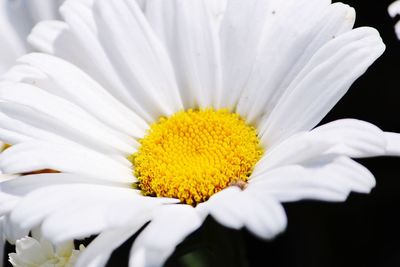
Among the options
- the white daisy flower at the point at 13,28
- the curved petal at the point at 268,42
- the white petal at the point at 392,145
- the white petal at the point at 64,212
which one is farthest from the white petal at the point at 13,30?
the white petal at the point at 392,145

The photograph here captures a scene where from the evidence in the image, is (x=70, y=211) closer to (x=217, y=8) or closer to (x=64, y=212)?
(x=64, y=212)

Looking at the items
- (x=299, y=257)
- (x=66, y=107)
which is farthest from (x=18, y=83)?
(x=299, y=257)

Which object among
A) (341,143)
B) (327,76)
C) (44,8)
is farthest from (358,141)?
(44,8)

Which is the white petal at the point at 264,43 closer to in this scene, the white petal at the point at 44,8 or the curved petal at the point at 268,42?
the curved petal at the point at 268,42

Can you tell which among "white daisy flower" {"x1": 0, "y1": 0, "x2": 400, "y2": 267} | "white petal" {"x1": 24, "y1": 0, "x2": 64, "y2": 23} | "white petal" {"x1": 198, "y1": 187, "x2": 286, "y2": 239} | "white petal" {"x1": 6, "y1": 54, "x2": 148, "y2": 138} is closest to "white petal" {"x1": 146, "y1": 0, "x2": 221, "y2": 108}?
"white daisy flower" {"x1": 0, "y1": 0, "x2": 400, "y2": 267}

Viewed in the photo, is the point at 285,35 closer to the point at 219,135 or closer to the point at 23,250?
the point at 219,135
